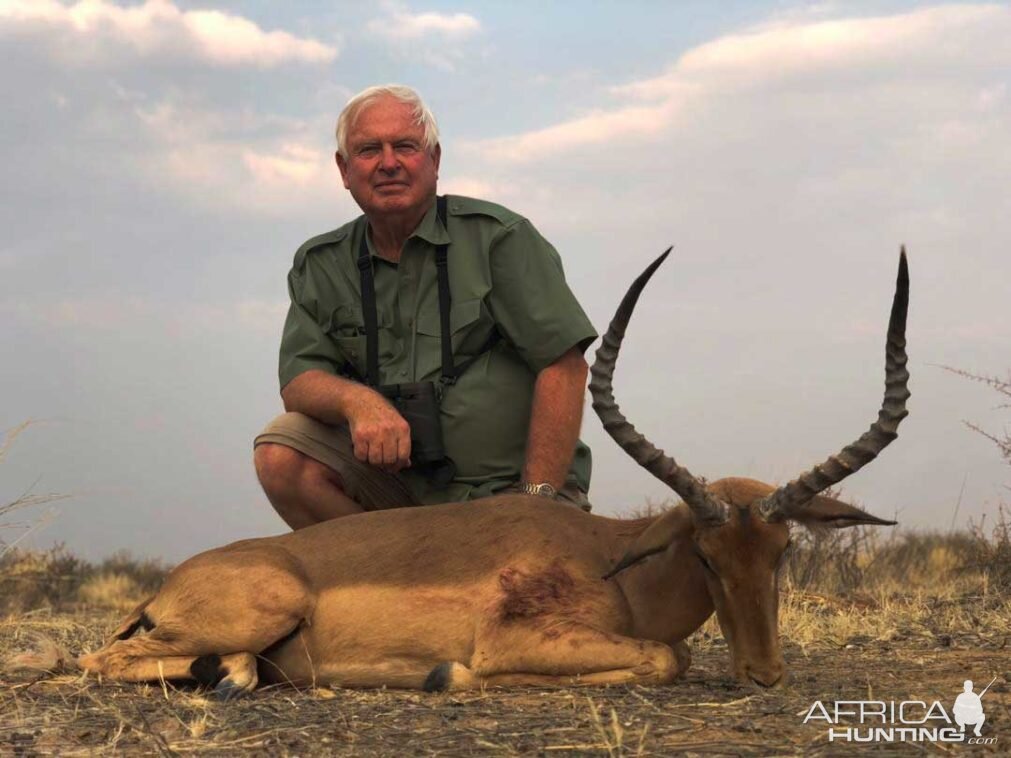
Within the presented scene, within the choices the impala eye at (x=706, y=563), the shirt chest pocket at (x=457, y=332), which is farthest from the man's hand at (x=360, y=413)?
the impala eye at (x=706, y=563)

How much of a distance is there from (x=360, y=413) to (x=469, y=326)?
934 millimetres

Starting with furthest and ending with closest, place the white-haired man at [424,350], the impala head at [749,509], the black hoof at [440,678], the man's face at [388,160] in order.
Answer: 1. the man's face at [388,160]
2. the white-haired man at [424,350]
3. the black hoof at [440,678]
4. the impala head at [749,509]

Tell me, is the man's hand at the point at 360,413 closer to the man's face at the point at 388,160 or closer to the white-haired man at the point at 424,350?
the white-haired man at the point at 424,350

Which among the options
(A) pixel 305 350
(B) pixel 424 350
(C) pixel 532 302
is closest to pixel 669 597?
(C) pixel 532 302

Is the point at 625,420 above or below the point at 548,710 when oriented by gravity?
above

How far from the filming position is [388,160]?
849 centimetres

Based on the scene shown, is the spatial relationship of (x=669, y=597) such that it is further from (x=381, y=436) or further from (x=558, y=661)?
(x=381, y=436)

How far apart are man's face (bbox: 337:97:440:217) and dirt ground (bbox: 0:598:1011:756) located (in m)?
3.27

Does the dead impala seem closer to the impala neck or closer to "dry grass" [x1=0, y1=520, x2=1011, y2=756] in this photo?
the impala neck

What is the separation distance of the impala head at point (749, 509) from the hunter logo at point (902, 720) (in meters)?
0.49

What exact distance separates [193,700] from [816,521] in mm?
3022

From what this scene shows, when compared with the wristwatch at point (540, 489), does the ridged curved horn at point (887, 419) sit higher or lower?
higher

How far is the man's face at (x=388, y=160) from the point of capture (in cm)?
850

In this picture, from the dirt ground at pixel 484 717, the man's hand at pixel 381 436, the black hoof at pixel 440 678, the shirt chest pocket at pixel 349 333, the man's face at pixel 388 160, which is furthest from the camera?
the shirt chest pocket at pixel 349 333
